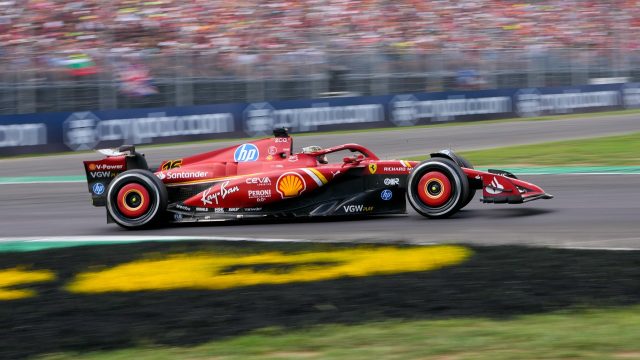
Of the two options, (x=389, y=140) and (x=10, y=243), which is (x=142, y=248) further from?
(x=389, y=140)

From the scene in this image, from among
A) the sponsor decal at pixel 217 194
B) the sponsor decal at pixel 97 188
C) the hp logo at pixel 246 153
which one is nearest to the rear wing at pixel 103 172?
the sponsor decal at pixel 97 188

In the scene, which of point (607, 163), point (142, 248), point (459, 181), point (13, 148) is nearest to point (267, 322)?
point (142, 248)

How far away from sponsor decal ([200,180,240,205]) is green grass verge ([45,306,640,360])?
4.24 meters

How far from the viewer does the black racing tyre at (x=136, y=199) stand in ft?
31.6

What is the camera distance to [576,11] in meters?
29.6

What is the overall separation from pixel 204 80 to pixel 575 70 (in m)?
11.5

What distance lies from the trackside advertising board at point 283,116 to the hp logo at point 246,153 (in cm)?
1015

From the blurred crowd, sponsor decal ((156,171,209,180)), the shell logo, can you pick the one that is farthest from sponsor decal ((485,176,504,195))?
the blurred crowd

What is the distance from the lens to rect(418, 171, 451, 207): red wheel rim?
920cm

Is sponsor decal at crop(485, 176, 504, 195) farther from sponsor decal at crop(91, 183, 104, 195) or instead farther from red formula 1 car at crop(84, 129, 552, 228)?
sponsor decal at crop(91, 183, 104, 195)

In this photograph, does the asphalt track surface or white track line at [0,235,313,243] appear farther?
white track line at [0,235,313,243]

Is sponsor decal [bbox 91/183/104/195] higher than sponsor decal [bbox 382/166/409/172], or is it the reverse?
sponsor decal [bbox 382/166/409/172]

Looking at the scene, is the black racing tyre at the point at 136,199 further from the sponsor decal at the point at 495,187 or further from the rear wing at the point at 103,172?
the sponsor decal at the point at 495,187

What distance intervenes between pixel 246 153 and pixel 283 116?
1197cm
